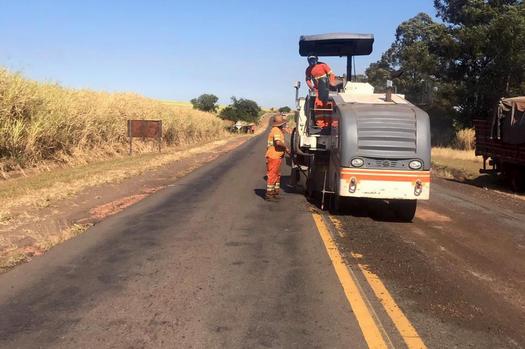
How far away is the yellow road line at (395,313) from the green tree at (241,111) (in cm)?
7551

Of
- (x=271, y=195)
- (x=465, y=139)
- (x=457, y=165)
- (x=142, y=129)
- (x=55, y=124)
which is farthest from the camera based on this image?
(x=465, y=139)

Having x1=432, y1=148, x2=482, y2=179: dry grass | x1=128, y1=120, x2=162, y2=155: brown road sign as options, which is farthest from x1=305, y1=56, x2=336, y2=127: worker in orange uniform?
x1=128, y1=120, x2=162, y2=155: brown road sign

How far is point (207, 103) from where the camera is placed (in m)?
96.1

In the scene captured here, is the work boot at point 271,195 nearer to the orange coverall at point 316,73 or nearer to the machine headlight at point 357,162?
the orange coverall at point 316,73

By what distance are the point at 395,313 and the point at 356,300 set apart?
46 centimetres

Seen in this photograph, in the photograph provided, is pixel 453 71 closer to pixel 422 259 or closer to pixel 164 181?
pixel 164 181

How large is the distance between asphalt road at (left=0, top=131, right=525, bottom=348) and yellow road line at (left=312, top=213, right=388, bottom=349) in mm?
20

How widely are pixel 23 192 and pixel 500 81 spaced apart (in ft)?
98.4

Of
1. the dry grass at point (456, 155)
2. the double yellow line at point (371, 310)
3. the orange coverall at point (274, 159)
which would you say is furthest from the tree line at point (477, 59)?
the double yellow line at point (371, 310)

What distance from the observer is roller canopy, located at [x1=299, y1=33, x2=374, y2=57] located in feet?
44.7

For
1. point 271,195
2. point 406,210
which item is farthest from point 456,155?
point 406,210

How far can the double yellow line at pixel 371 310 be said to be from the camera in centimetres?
445

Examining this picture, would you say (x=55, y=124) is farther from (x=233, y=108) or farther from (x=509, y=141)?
(x=233, y=108)

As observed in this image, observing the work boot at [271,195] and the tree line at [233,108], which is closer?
the work boot at [271,195]
